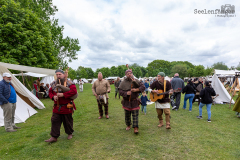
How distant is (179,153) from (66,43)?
2471 centimetres

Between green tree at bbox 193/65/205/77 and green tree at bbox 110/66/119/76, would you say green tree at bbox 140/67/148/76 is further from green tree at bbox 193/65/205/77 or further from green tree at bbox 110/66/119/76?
green tree at bbox 193/65/205/77

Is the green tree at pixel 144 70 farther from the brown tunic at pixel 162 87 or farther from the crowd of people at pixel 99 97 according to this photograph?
the brown tunic at pixel 162 87

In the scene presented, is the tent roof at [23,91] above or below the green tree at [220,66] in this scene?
below

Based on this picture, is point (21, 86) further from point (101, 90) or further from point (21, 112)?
point (101, 90)

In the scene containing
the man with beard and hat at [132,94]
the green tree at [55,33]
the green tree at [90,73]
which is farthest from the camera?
the green tree at [90,73]

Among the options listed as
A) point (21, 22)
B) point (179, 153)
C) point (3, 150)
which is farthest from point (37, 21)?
point (179, 153)

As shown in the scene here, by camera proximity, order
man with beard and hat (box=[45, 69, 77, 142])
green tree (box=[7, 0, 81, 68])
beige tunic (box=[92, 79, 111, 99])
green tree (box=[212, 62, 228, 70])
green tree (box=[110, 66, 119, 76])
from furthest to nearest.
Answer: green tree (box=[110, 66, 119, 76]), green tree (box=[212, 62, 228, 70]), green tree (box=[7, 0, 81, 68]), beige tunic (box=[92, 79, 111, 99]), man with beard and hat (box=[45, 69, 77, 142])

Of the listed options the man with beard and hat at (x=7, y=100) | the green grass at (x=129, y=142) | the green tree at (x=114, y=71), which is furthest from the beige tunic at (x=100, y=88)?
the green tree at (x=114, y=71)

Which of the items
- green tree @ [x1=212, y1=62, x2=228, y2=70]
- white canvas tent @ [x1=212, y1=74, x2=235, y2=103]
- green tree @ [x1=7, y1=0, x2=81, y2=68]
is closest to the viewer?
white canvas tent @ [x1=212, y1=74, x2=235, y2=103]

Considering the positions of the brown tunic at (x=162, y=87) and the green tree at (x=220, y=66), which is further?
the green tree at (x=220, y=66)

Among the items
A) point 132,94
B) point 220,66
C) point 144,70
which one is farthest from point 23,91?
point 220,66

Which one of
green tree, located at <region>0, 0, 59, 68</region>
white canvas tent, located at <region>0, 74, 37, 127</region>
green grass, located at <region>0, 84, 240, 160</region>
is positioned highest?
green tree, located at <region>0, 0, 59, 68</region>

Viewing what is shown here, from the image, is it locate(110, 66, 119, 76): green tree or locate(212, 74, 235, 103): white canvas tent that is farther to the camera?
locate(110, 66, 119, 76): green tree

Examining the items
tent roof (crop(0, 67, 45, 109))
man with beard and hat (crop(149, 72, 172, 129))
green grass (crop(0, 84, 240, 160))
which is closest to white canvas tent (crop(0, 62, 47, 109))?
tent roof (crop(0, 67, 45, 109))
